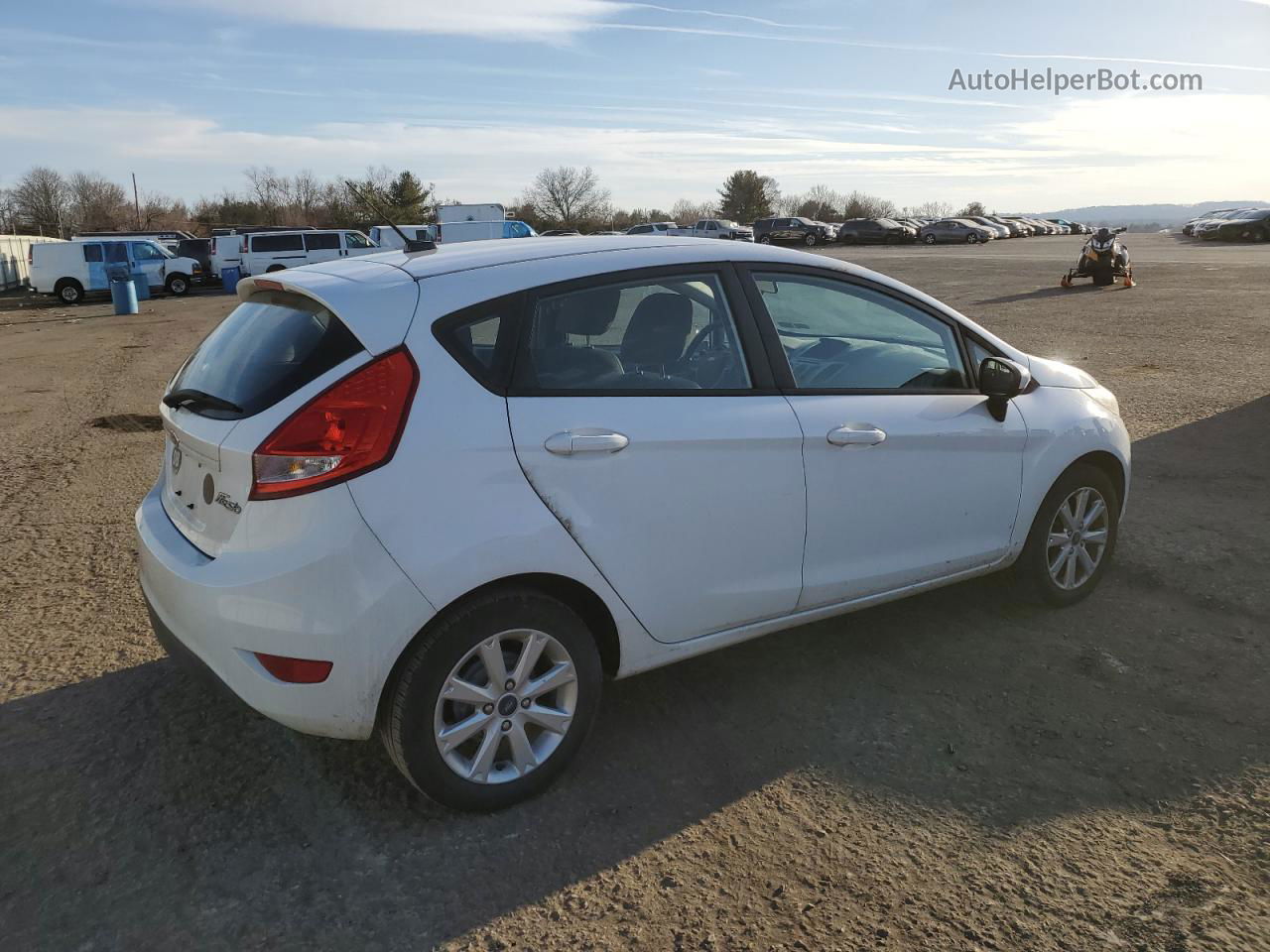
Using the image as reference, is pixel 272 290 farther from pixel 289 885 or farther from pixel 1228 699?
pixel 1228 699

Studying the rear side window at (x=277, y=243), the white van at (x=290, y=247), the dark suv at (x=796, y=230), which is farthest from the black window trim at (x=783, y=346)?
the dark suv at (x=796, y=230)

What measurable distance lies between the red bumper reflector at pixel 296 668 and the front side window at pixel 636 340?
3.13 feet

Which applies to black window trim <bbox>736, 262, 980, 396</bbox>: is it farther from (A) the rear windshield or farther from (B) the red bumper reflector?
(B) the red bumper reflector

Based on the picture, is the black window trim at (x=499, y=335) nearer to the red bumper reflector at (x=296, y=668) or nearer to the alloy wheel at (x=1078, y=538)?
the red bumper reflector at (x=296, y=668)

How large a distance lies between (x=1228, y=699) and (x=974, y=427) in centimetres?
135

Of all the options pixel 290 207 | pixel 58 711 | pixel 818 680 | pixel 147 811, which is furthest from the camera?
pixel 290 207

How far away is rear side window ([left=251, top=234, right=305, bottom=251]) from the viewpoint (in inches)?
1235

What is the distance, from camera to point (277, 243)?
31547mm

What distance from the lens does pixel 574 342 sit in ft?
9.93

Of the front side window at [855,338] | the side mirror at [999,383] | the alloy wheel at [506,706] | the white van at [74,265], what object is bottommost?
the alloy wheel at [506,706]

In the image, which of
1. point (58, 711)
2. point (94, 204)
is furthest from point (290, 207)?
point (58, 711)

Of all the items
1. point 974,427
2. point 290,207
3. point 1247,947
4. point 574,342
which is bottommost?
point 1247,947

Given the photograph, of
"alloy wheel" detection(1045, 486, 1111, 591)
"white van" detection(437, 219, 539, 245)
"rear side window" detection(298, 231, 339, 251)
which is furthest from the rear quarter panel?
"rear side window" detection(298, 231, 339, 251)

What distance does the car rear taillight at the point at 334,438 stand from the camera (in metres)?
2.58
